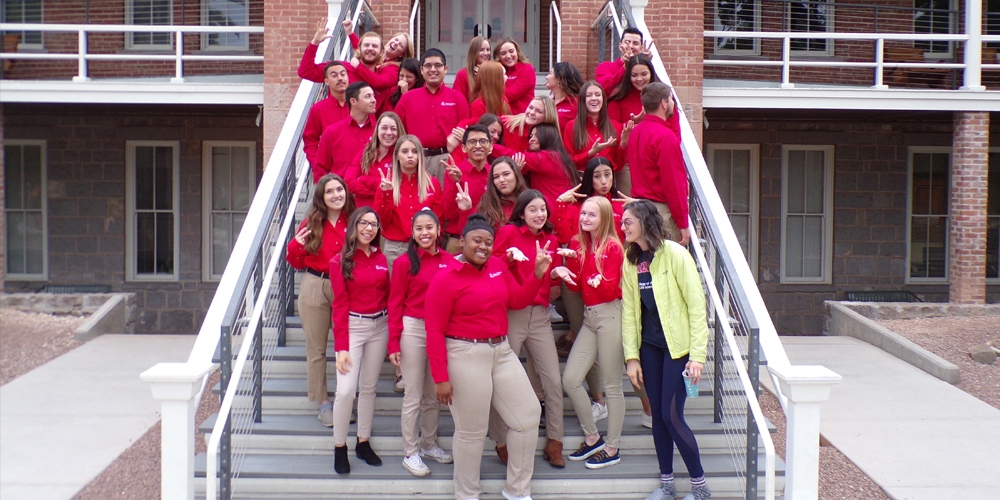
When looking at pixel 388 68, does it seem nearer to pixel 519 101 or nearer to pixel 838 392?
pixel 519 101

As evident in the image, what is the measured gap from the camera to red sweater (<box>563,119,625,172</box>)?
609 centimetres

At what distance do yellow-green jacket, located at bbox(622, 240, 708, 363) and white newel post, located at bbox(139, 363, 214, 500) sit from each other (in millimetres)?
2428

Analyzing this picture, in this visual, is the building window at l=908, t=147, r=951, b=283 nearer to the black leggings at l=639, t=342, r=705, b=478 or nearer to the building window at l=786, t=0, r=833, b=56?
the building window at l=786, t=0, r=833, b=56

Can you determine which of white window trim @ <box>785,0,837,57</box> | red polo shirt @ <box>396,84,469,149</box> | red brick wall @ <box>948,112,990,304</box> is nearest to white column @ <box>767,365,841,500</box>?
red polo shirt @ <box>396,84,469,149</box>

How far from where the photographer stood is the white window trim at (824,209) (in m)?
12.6

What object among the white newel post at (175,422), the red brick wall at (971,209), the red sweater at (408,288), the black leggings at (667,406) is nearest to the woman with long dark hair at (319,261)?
the red sweater at (408,288)

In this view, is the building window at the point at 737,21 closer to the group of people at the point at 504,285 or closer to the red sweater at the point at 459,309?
the group of people at the point at 504,285

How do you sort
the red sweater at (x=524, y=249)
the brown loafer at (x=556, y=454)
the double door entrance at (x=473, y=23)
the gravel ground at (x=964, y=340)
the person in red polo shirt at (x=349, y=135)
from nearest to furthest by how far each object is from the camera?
the red sweater at (x=524, y=249) < the brown loafer at (x=556, y=454) < the person in red polo shirt at (x=349, y=135) < the gravel ground at (x=964, y=340) < the double door entrance at (x=473, y=23)

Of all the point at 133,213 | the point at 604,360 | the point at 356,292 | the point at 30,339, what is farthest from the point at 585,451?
the point at 133,213

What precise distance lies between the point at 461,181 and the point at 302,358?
1.75 m

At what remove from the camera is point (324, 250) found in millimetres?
5094

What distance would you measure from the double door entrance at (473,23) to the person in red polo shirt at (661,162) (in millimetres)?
6276

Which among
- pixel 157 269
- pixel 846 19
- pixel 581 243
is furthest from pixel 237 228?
pixel 846 19

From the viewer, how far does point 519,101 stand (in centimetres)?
692
